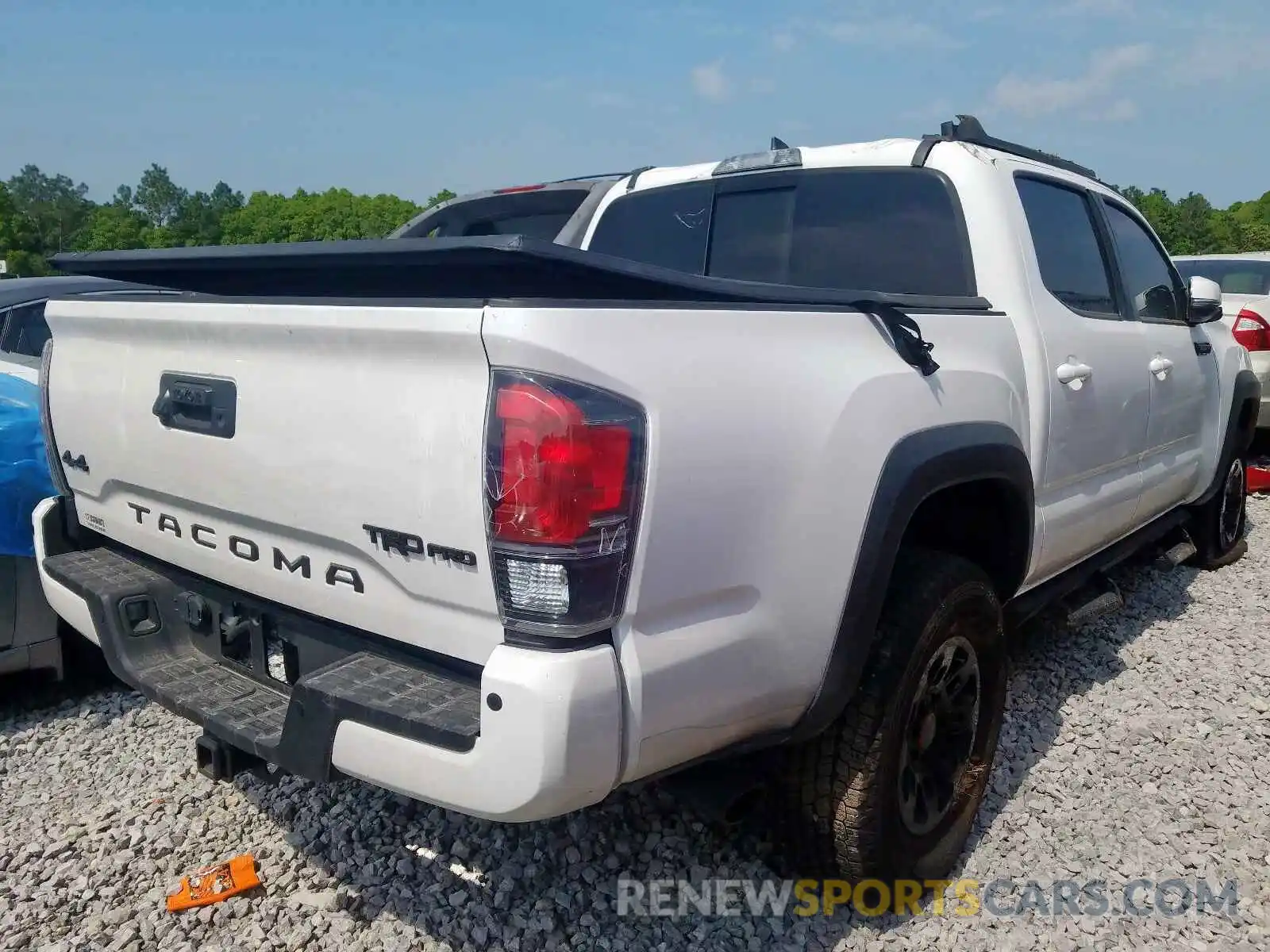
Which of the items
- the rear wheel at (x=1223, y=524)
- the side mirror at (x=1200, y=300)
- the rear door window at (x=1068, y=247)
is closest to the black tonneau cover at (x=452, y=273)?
the rear door window at (x=1068, y=247)

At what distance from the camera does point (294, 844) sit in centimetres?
273

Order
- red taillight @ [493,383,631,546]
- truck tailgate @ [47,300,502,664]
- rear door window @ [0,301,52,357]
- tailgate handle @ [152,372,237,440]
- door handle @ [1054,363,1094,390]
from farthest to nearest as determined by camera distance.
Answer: rear door window @ [0,301,52,357] → door handle @ [1054,363,1094,390] → tailgate handle @ [152,372,237,440] → truck tailgate @ [47,300,502,664] → red taillight @ [493,383,631,546]

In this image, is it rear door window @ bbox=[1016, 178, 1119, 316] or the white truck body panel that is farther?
rear door window @ bbox=[1016, 178, 1119, 316]

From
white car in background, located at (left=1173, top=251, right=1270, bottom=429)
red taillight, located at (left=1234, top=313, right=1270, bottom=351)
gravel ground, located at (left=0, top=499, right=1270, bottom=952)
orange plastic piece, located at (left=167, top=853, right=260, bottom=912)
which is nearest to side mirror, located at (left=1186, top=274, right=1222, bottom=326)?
gravel ground, located at (left=0, top=499, right=1270, bottom=952)

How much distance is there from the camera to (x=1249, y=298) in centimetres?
751

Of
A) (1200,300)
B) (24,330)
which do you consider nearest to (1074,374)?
(1200,300)

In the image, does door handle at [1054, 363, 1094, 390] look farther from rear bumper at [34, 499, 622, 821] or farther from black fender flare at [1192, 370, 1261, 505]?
black fender flare at [1192, 370, 1261, 505]

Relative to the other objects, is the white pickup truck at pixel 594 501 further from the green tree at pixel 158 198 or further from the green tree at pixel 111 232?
the green tree at pixel 158 198

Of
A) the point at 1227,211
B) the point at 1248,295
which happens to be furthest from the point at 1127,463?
the point at 1227,211

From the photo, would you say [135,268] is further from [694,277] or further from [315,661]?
[694,277]

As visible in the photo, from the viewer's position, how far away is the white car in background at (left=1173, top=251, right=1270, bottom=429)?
7.03 metres

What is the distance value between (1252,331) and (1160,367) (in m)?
4.12

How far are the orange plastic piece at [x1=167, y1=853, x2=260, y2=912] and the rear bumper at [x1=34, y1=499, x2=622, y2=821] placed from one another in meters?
0.59

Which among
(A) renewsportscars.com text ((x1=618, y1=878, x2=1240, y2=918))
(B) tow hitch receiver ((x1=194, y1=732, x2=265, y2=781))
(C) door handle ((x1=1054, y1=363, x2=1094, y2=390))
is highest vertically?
(C) door handle ((x1=1054, y1=363, x2=1094, y2=390))
